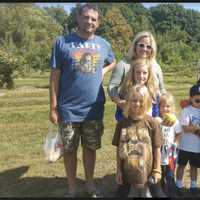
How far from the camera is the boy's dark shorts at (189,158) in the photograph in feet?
14.5

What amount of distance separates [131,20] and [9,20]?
24.9 meters

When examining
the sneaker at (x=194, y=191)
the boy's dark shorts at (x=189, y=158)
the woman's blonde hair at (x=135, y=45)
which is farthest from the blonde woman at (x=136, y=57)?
the sneaker at (x=194, y=191)

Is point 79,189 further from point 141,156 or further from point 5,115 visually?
point 5,115

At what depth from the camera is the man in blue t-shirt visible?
414cm

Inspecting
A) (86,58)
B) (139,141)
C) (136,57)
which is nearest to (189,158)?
(139,141)

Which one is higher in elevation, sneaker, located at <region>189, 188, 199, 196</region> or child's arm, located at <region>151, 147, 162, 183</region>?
child's arm, located at <region>151, 147, 162, 183</region>

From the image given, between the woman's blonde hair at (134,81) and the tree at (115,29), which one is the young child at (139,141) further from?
the tree at (115,29)

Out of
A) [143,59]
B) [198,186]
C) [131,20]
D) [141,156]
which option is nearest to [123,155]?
[141,156]

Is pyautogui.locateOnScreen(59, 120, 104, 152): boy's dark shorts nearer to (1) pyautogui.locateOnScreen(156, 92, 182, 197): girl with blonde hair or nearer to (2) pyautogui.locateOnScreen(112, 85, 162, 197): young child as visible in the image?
(2) pyautogui.locateOnScreen(112, 85, 162, 197): young child

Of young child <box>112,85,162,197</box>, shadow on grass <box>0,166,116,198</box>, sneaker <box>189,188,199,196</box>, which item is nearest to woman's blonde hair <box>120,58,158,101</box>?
young child <box>112,85,162,197</box>

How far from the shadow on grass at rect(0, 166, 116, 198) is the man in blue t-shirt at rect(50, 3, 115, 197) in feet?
1.70

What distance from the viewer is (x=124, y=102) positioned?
391 centimetres

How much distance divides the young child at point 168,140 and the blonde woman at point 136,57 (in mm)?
194

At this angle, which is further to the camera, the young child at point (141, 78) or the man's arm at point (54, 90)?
the man's arm at point (54, 90)
